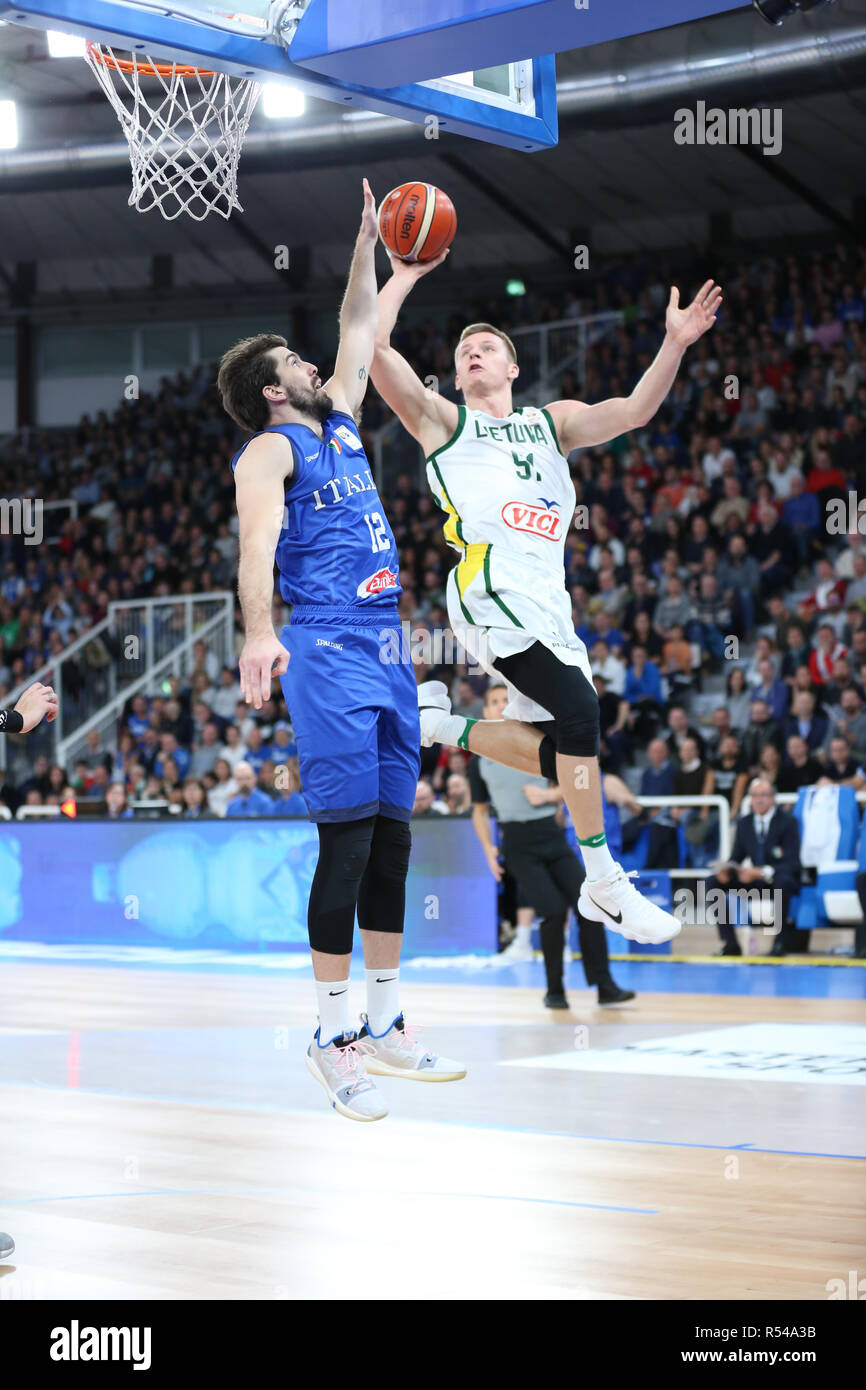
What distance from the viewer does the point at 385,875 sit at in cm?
528

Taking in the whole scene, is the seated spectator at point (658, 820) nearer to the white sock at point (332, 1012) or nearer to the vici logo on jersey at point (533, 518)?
the vici logo on jersey at point (533, 518)

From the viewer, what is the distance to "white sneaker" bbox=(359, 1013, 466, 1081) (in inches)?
203

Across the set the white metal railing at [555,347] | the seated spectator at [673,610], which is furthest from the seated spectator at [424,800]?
the white metal railing at [555,347]

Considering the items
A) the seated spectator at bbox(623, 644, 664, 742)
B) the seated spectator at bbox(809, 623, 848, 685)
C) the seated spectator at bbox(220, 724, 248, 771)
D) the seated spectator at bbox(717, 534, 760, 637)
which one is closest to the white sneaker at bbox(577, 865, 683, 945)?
the seated spectator at bbox(809, 623, 848, 685)

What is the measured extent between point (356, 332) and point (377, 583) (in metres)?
0.87

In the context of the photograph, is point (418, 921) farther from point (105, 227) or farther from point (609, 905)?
point (105, 227)

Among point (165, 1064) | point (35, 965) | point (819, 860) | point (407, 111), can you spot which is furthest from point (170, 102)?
point (35, 965)

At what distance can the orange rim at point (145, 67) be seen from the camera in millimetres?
6379

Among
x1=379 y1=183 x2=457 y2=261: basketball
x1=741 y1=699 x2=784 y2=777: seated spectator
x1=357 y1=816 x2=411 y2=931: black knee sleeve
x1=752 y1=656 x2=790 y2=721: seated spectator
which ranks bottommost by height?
x1=357 y1=816 x2=411 y2=931: black knee sleeve

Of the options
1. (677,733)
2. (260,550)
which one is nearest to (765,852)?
(677,733)

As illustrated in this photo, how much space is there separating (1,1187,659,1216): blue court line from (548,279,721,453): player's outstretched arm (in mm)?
2674

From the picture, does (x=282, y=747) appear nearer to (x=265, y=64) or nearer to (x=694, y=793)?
(x=694, y=793)

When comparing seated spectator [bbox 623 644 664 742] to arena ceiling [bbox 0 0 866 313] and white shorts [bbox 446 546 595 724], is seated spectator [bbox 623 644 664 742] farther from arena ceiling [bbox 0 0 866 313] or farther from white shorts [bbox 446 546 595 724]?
white shorts [bbox 446 546 595 724]
